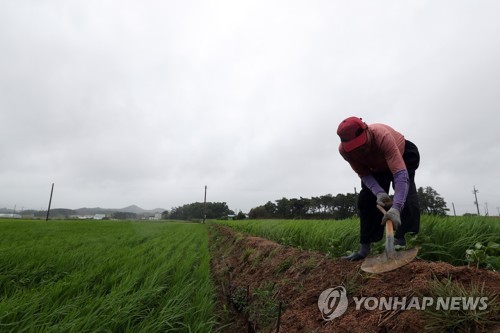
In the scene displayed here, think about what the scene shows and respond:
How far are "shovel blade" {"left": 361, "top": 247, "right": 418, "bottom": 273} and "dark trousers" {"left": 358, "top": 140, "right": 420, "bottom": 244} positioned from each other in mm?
513

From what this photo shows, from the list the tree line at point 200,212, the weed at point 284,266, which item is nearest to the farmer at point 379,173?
the weed at point 284,266

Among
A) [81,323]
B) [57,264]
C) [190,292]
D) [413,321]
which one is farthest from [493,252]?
[57,264]

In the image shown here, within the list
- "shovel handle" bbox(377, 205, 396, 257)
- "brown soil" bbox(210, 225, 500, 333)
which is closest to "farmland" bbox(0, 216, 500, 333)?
"brown soil" bbox(210, 225, 500, 333)

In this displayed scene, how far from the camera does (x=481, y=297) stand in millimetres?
1161

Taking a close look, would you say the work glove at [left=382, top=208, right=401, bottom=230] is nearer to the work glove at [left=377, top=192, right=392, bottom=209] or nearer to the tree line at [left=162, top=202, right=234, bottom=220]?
the work glove at [left=377, top=192, right=392, bottom=209]

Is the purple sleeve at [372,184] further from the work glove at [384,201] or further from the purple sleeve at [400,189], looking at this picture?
the purple sleeve at [400,189]

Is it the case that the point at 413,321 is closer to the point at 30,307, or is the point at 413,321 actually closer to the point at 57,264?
the point at 30,307

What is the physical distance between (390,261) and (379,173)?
3.44 ft

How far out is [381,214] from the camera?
253cm

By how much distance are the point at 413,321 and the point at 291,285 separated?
136 cm

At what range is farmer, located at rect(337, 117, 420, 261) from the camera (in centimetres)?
206

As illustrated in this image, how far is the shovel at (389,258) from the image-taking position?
173cm

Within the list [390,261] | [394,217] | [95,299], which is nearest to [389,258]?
[390,261]

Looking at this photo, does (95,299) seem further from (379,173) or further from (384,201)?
(379,173)
